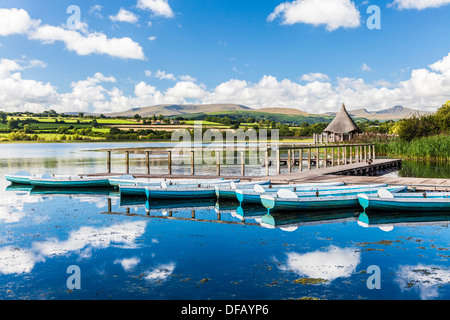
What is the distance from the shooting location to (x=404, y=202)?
13352 mm

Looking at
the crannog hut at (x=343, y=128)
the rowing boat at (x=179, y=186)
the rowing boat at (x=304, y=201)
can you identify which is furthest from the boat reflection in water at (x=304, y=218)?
the crannog hut at (x=343, y=128)

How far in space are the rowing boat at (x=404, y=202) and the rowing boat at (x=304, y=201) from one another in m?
0.59

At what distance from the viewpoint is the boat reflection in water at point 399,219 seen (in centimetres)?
1230

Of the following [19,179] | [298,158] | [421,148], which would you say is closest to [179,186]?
[19,179]

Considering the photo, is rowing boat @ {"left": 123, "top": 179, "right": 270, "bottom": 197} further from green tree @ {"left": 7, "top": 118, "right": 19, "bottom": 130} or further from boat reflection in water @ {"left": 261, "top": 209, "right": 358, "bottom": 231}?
green tree @ {"left": 7, "top": 118, "right": 19, "bottom": 130}

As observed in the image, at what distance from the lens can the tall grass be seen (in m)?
31.6

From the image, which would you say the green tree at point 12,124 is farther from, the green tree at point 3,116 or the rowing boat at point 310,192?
the rowing boat at point 310,192

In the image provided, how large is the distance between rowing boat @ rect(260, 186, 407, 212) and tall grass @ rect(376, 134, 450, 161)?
69.2ft

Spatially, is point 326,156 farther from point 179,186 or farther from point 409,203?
point 409,203

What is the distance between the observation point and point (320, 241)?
10352 mm
